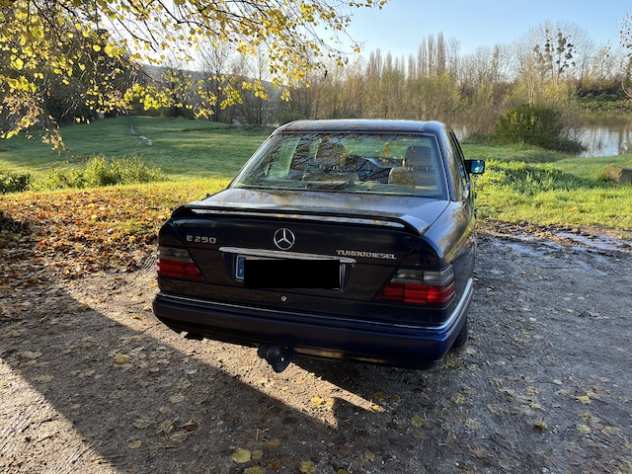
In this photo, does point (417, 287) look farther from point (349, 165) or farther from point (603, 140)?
point (603, 140)

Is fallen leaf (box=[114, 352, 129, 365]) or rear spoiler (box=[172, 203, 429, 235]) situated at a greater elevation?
rear spoiler (box=[172, 203, 429, 235])

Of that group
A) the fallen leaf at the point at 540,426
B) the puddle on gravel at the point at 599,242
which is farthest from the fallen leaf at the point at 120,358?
the puddle on gravel at the point at 599,242

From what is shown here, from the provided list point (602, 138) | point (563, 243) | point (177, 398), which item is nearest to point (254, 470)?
point (177, 398)

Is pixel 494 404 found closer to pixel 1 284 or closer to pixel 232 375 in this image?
pixel 232 375

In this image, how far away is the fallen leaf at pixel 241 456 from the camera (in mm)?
2623

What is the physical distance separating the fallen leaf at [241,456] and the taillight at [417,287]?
1115mm

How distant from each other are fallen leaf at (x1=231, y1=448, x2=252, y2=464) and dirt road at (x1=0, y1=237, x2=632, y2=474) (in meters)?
0.01

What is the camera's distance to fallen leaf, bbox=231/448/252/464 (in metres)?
2.62

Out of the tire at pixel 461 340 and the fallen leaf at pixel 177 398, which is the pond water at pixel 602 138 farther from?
the fallen leaf at pixel 177 398

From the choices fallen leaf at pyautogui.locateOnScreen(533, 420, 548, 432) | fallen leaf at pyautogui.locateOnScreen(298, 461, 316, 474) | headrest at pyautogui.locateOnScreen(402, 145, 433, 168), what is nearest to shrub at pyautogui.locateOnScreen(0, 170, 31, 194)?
headrest at pyautogui.locateOnScreen(402, 145, 433, 168)

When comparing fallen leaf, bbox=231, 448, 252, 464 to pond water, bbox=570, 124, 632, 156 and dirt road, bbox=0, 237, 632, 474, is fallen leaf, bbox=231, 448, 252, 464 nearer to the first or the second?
dirt road, bbox=0, 237, 632, 474

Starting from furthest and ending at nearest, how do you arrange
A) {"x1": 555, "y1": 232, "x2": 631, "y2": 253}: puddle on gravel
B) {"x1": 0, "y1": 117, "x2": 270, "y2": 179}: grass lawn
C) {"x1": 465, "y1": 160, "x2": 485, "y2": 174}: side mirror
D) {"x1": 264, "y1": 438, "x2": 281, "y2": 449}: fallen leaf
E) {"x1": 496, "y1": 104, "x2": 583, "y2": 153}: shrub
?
1. {"x1": 496, "y1": 104, "x2": 583, "y2": 153}: shrub
2. {"x1": 0, "y1": 117, "x2": 270, "y2": 179}: grass lawn
3. {"x1": 555, "y1": 232, "x2": 631, "y2": 253}: puddle on gravel
4. {"x1": 465, "y1": 160, "x2": 485, "y2": 174}: side mirror
5. {"x1": 264, "y1": 438, "x2": 281, "y2": 449}: fallen leaf

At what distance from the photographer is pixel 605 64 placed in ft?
146

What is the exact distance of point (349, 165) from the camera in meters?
3.84
